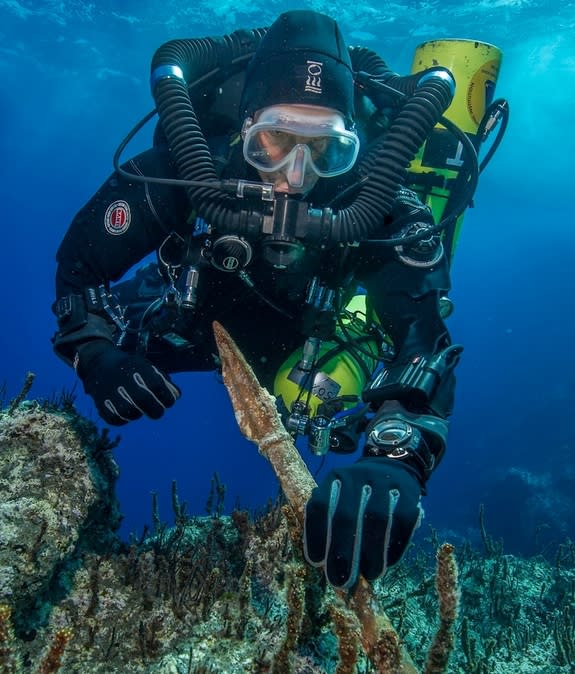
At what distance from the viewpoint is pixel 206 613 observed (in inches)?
127

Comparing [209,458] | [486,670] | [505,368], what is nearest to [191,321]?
[486,670]

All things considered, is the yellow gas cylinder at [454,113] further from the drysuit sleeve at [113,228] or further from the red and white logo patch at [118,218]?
the red and white logo patch at [118,218]

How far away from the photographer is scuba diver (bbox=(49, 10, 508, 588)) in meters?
3.05

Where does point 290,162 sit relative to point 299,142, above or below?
below

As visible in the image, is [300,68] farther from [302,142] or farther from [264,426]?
[264,426]

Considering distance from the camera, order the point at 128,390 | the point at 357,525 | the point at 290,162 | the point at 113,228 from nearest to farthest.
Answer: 1. the point at 357,525
2. the point at 128,390
3. the point at 290,162
4. the point at 113,228

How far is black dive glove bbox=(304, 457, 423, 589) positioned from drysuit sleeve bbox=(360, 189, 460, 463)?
0.73m

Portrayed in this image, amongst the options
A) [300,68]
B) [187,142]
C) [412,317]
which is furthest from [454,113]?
[187,142]

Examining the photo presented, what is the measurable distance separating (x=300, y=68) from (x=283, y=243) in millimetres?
1325

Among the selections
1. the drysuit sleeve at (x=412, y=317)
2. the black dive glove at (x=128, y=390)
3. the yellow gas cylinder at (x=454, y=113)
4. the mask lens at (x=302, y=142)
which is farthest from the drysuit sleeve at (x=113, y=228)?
the yellow gas cylinder at (x=454, y=113)

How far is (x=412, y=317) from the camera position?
320 centimetres

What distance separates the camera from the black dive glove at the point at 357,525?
5.60 feet

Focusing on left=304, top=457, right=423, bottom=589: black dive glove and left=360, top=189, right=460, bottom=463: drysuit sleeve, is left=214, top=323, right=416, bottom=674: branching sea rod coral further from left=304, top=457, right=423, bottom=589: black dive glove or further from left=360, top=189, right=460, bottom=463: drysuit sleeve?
left=360, top=189, right=460, bottom=463: drysuit sleeve

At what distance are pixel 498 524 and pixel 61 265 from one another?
2094 centimetres
